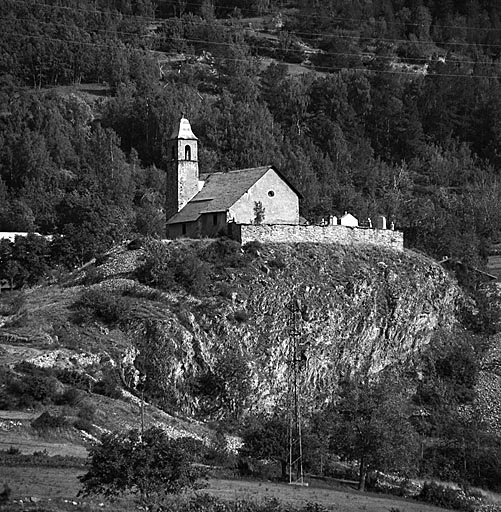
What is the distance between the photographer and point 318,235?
67750 mm

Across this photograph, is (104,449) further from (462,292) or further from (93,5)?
(93,5)

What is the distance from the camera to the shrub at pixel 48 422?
44688 millimetres

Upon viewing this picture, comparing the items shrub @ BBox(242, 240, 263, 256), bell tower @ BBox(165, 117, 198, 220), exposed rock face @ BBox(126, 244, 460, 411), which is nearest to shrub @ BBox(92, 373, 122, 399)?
exposed rock face @ BBox(126, 244, 460, 411)

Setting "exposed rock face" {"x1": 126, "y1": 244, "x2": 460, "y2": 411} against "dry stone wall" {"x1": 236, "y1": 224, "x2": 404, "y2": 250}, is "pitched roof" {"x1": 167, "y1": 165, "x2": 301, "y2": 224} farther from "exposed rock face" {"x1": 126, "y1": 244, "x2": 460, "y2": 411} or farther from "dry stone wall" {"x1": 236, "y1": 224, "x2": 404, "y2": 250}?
"exposed rock face" {"x1": 126, "y1": 244, "x2": 460, "y2": 411}

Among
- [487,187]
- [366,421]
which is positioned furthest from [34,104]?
[366,421]

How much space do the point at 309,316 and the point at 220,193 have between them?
9920mm

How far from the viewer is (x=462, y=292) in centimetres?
7462

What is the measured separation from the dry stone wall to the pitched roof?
2225mm

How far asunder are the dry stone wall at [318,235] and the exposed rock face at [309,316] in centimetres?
61

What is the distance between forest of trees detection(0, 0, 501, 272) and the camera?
308 ft

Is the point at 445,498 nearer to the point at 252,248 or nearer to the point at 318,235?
the point at 252,248

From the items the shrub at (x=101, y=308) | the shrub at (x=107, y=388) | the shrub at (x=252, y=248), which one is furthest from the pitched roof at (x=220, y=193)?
the shrub at (x=107, y=388)

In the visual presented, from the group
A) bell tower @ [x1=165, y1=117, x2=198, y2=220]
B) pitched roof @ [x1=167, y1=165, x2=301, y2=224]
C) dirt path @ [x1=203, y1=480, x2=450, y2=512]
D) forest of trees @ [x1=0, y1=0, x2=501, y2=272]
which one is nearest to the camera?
dirt path @ [x1=203, y1=480, x2=450, y2=512]

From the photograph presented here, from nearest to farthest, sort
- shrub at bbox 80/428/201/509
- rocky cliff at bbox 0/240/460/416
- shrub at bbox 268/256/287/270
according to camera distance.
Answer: shrub at bbox 80/428/201/509, rocky cliff at bbox 0/240/460/416, shrub at bbox 268/256/287/270
